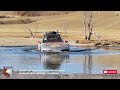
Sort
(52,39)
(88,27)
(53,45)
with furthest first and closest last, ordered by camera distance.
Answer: (88,27)
(52,39)
(53,45)

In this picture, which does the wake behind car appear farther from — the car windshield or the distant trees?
the distant trees

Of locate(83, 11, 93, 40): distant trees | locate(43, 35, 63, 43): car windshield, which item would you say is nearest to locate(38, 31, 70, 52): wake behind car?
locate(43, 35, 63, 43): car windshield

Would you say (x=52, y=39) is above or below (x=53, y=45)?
above

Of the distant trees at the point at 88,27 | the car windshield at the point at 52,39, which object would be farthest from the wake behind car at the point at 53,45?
the distant trees at the point at 88,27

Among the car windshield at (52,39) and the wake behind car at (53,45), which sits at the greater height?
the car windshield at (52,39)

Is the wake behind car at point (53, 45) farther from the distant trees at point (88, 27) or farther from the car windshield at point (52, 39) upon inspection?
the distant trees at point (88, 27)

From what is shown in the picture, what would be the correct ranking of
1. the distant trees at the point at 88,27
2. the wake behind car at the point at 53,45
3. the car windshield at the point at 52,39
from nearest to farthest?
1. the wake behind car at the point at 53,45
2. the car windshield at the point at 52,39
3. the distant trees at the point at 88,27

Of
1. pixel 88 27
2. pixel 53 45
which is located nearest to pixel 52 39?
pixel 53 45

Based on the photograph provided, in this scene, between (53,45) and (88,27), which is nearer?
(53,45)

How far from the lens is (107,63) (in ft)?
67.2

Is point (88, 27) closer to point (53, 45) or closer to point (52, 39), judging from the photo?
point (52, 39)
